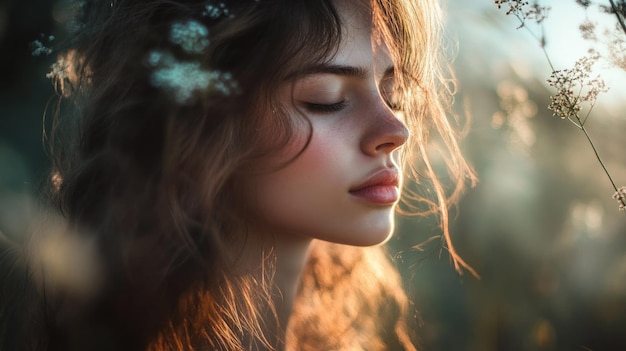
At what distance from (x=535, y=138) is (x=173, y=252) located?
1.30m

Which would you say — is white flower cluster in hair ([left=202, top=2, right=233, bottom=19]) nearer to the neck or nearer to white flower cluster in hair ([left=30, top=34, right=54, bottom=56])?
white flower cluster in hair ([left=30, top=34, right=54, bottom=56])

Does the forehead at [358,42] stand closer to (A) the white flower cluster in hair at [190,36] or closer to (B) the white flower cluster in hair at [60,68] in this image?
(A) the white flower cluster in hair at [190,36]

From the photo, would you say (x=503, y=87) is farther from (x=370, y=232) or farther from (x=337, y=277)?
(x=370, y=232)

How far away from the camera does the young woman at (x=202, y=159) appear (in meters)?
1.19

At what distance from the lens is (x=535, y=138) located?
204 cm

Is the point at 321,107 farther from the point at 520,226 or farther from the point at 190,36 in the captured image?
the point at 520,226

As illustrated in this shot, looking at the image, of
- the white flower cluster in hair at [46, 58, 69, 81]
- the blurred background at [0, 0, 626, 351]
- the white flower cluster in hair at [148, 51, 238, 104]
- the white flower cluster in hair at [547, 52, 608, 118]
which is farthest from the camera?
the blurred background at [0, 0, 626, 351]

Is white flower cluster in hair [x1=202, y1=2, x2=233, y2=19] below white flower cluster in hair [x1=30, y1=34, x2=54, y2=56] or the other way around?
the other way around

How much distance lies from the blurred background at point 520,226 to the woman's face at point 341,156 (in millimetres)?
608

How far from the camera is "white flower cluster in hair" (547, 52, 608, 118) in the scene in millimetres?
846

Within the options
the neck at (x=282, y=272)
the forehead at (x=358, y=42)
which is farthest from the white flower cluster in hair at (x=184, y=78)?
the neck at (x=282, y=272)

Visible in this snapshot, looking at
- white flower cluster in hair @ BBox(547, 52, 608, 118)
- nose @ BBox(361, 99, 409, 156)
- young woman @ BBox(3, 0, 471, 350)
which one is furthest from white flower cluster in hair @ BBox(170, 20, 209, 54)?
white flower cluster in hair @ BBox(547, 52, 608, 118)

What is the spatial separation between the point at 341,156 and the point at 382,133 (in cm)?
9

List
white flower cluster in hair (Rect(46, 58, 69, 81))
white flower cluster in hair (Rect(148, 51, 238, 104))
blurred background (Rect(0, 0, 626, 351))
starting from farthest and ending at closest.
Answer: blurred background (Rect(0, 0, 626, 351))
white flower cluster in hair (Rect(46, 58, 69, 81))
white flower cluster in hair (Rect(148, 51, 238, 104))
